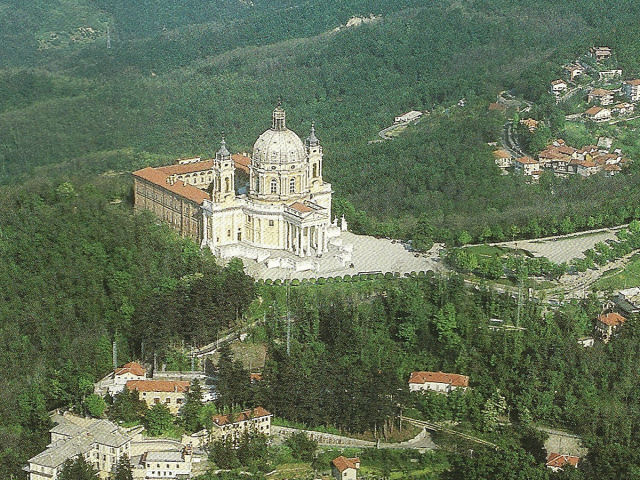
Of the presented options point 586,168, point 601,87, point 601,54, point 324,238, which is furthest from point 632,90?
point 324,238

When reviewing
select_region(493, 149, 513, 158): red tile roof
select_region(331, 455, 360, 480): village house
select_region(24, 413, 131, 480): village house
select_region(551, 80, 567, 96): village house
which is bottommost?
select_region(331, 455, 360, 480): village house

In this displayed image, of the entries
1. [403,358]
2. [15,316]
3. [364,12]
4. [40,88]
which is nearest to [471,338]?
[403,358]

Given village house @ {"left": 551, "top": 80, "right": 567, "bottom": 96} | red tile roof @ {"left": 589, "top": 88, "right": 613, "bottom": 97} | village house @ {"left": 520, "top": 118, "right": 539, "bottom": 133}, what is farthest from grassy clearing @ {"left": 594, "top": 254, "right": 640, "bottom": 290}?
village house @ {"left": 551, "top": 80, "right": 567, "bottom": 96}

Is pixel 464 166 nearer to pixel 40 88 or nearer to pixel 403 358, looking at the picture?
pixel 403 358

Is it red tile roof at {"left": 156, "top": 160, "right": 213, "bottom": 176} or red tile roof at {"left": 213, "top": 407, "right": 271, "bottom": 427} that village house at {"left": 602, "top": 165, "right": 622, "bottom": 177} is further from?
red tile roof at {"left": 213, "top": 407, "right": 271, "bottom": 427}

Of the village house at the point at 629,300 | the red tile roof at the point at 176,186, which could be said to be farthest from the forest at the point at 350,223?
the red tile roof at the point at 176,186

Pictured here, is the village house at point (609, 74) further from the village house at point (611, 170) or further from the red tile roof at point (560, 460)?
the red tile roof at point (560, 460)
